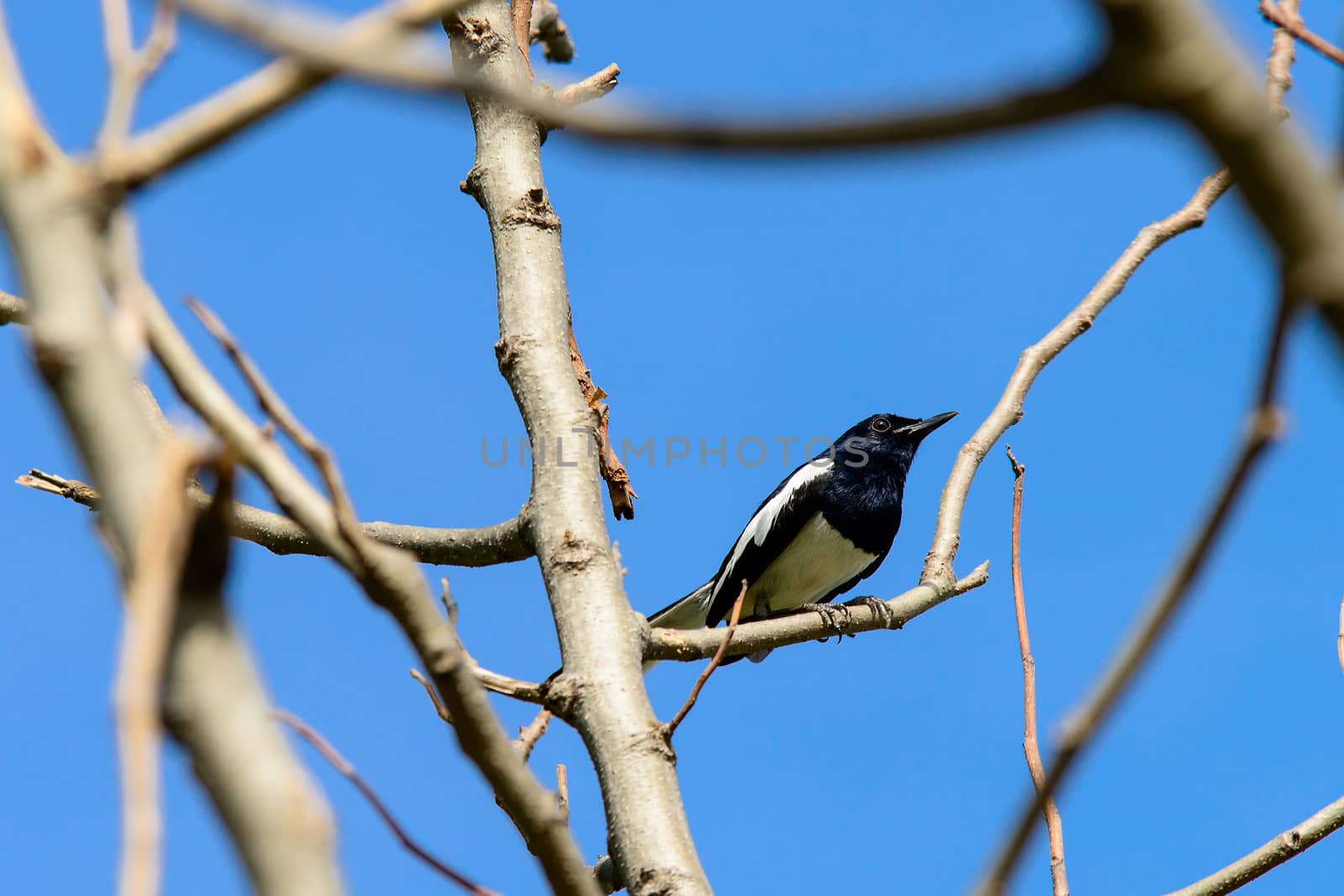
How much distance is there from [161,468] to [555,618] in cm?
227

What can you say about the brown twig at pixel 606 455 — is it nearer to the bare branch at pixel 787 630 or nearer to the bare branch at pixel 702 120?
the bare branch at pixel 787 630

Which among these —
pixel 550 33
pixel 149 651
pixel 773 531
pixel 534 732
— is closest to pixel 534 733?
pixel 534 732

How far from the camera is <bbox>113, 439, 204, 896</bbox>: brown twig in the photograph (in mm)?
793

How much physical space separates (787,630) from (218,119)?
3819 mm

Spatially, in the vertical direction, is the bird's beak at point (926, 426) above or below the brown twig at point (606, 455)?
above

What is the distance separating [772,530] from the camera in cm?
912

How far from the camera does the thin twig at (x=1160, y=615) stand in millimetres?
774

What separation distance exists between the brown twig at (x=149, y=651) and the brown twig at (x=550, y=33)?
16.5 ft

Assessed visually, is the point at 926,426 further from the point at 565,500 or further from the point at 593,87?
the point at 565,500

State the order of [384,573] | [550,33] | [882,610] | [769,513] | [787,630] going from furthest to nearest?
[769,513] < [550,33] < [882,610] < [787,630] < [384,573]

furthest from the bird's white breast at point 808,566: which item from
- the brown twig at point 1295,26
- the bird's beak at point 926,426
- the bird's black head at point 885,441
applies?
the brown twig at point 1295,26

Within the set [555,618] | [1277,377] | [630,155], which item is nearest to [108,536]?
[630,155]

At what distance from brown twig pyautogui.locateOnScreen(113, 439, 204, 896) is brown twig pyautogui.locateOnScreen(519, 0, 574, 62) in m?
5.02

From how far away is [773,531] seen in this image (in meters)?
9.12
